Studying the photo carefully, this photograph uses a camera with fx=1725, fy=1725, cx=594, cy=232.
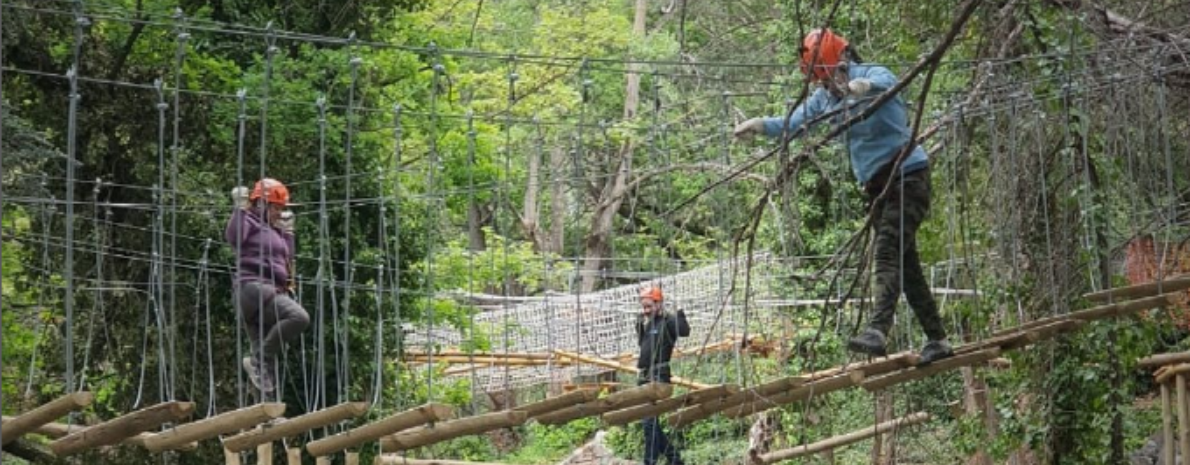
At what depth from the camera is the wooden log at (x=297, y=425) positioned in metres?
4.07

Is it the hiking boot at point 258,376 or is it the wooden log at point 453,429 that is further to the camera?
the hiking boot at point 258,376

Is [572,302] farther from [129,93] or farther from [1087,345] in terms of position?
[1087,345]

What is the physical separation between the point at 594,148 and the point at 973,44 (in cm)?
743

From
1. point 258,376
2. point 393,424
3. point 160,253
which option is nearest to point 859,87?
point 393,424

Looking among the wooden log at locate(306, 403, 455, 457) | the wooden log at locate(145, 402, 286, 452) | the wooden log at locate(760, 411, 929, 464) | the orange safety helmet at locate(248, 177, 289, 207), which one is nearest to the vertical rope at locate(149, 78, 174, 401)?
the wooden log at locate(145, 402, 286, 452)

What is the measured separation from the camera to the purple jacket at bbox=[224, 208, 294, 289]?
4797mm

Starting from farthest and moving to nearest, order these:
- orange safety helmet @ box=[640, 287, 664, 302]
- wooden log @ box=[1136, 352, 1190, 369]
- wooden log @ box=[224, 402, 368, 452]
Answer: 1. orange safety helmet @ box=[640, 287, 664, 302]
2. wooden log @ box=[1136, 352, 1190, 369]
3. wooden log @ box=[224, 402, 368, 452]

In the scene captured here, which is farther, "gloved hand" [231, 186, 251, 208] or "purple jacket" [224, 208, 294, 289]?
"purple jacket" [224, 208, 294, 289]

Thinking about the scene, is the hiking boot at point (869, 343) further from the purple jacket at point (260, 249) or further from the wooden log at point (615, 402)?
the purple jacket at point (260, 249)

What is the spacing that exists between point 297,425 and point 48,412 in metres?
0.78

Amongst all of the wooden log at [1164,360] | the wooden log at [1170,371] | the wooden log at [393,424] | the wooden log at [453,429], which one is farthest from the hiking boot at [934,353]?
the wooden log at [1170,371]

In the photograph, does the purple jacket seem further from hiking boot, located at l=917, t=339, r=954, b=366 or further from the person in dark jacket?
hiking boot, located at l=917, t=339, r=954, b=366

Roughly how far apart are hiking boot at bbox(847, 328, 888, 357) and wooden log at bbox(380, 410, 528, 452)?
0.86 meters

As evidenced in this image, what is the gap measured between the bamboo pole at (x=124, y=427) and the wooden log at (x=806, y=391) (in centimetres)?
147
